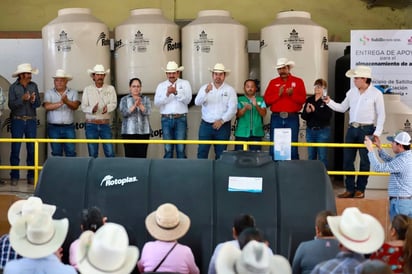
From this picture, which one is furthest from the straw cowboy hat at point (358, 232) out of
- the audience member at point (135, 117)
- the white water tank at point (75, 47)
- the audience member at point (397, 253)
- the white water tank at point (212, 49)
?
the white water tank at point (75, 47)

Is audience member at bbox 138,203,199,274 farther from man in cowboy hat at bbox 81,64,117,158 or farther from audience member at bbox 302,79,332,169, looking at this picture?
man in cowboy hat at bbox 81,64,117,158

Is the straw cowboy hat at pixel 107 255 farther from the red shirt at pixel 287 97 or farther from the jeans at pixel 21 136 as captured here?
the jeans at pixel 21 136

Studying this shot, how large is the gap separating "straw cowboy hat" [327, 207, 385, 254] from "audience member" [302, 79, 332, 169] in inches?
172

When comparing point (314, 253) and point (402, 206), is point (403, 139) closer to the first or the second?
point (402, 206)

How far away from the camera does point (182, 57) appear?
1009 centimetres

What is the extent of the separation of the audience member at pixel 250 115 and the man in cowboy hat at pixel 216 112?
0.22 meters

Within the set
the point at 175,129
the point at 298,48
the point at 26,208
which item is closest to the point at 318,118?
the point at 298,48

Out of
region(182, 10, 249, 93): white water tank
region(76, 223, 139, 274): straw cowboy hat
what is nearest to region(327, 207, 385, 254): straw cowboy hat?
region(76, 223, 139, 274): straw cowboy hat

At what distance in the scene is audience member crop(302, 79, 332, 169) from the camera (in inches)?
335

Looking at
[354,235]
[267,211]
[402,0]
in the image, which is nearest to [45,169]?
[267,211]

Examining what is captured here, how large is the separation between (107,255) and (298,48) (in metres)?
6.84

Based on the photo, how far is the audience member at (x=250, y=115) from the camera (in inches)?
343

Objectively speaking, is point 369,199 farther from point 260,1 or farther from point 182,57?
point 260,1

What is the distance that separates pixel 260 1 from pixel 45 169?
7.00 metres
